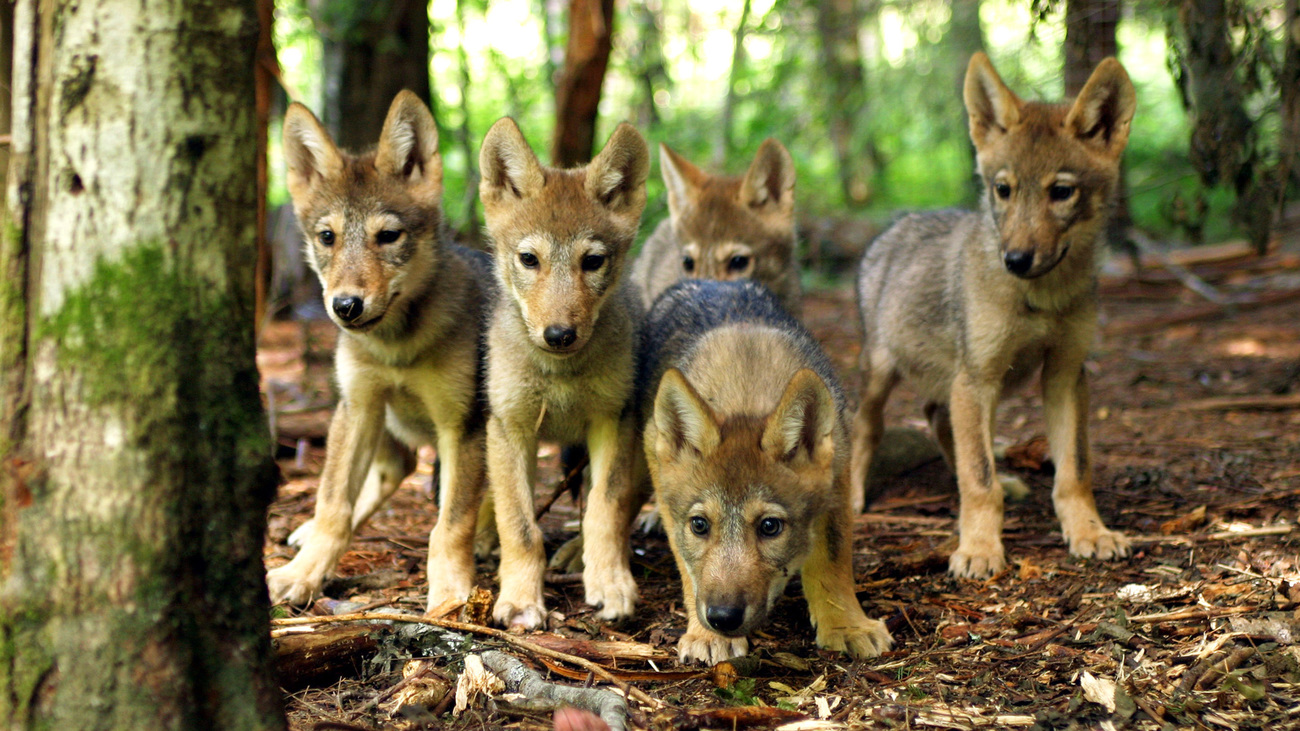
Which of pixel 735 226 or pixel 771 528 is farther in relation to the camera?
pixel 735 226

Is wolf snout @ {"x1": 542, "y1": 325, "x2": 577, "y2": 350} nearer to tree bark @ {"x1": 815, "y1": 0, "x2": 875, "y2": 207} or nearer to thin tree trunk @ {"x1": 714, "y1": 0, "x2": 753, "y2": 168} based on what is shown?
tree bark @ {"x1": 815, "y1": 0, "x2": 875, "y2": 207}

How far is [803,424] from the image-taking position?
3639 millimetres

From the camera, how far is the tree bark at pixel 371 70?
8.59 metres

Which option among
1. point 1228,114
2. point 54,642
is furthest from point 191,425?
point 1228,114

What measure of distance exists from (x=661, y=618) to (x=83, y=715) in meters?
2.35

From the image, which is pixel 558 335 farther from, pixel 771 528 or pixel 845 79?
pixel 845 79

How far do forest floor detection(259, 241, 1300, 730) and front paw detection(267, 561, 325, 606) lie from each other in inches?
5.3

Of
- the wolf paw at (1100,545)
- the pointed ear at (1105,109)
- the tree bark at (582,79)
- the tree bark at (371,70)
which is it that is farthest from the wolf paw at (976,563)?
the tree bark at (371,70)

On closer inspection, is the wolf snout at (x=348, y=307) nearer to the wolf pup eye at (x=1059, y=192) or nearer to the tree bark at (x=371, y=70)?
the wolf pup eye at (x=1059, y=192)

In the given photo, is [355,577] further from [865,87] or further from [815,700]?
[865,87]

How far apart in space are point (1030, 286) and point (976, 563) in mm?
1439

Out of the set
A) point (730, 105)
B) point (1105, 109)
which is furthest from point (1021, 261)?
point (730, 105)

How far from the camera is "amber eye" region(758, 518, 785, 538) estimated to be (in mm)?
3527

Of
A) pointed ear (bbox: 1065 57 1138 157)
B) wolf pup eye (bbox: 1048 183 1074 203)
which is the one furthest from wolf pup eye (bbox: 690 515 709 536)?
pointed ear (bbox: 1065 57 1138 157)
